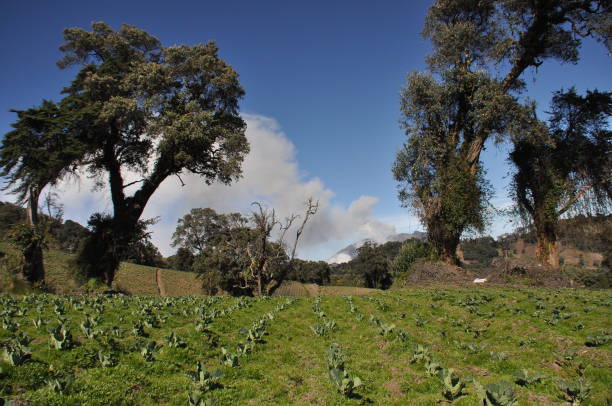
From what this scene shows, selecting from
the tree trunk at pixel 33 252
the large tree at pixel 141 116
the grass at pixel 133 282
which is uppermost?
the large tree at pixel 141 116

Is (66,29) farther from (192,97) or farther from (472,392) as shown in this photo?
(472,392)

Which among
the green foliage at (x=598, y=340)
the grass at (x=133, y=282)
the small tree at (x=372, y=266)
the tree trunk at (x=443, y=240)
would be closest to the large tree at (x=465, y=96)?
the tree trunk at (x=443, y=240)

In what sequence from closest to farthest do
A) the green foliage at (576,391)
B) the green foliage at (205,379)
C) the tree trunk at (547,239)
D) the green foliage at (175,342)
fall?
the green foliage at (576,391)
the green foliage at (205,379)
the green foliage at (175,342)
the tree trunk at (547,239)

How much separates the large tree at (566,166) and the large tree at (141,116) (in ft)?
102

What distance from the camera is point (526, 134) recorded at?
32125 millimetres

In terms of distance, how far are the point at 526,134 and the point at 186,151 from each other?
34.3 m

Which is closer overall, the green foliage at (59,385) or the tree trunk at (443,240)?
the green foliage at (59,385)

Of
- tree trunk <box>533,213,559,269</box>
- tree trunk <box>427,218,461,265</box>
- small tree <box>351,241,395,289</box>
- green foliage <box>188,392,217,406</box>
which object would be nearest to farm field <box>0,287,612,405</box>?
green foliage <box>188,392,217,406</box>

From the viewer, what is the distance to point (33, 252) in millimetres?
27312

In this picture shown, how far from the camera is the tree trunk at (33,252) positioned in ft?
88.5

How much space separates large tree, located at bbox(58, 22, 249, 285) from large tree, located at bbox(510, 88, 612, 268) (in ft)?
102

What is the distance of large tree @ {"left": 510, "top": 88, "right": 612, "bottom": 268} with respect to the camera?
31.9 m

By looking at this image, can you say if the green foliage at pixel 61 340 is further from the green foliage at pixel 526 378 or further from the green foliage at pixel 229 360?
the green foliage at pixel 526 378

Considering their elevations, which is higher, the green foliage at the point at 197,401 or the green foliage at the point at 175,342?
the green foliage at the point at 175,342
